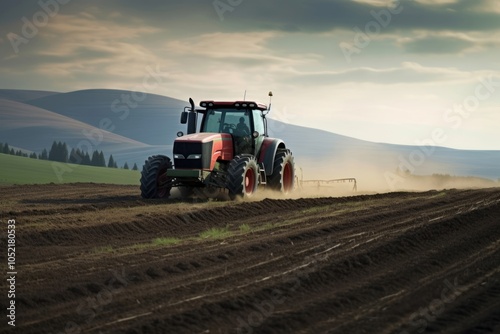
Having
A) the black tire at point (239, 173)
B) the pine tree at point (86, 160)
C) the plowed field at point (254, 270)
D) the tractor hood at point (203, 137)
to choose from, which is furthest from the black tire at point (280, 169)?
the pine tree at point (86, 160)

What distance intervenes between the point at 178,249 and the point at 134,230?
3221mm

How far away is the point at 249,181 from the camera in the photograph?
68.8 ft

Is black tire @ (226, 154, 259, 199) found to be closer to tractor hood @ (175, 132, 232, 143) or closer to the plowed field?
tractor hood @ (175, 132, 232, 143)

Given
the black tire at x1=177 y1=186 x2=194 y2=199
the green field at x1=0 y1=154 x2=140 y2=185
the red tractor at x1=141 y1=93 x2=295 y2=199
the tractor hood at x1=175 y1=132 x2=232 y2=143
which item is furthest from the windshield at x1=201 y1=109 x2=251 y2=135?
the green field at x1=0 y1=154 x2=140 y2=185

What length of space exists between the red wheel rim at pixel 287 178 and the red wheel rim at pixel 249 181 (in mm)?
2460

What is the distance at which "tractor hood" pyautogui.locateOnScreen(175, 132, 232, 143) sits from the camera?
64.8 ft

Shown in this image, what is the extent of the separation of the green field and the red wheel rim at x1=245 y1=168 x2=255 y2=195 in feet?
99.4

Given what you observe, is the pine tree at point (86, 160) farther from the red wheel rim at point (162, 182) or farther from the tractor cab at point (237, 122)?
the tractor cab at point (237, 122)

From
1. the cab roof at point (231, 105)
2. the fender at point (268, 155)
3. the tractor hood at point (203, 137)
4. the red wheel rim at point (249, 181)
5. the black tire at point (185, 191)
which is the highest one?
the cab roof at point (231, 105)

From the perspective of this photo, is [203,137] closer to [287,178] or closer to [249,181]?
[249,181]

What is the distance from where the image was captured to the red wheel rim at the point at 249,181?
2083 cm

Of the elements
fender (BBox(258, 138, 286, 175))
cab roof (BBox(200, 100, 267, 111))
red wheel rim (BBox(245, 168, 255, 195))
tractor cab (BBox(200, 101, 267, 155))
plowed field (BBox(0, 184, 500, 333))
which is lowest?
plowed field (BBox(0, 184, 500, 333))

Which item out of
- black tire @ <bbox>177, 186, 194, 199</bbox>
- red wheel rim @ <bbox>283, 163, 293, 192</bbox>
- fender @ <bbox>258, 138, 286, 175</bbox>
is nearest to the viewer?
black tire @ <bbox>177, 186, 194, 199</bbox>

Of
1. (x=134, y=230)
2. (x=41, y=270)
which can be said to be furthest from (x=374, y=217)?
(x=41, y=270)
